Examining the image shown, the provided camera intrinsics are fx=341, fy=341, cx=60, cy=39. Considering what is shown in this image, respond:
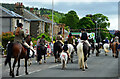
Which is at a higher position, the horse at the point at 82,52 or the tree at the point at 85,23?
the tree at the point at 85,23

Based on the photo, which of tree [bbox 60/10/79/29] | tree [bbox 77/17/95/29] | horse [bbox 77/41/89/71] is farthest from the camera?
tree [bbox 60/10/79/29]

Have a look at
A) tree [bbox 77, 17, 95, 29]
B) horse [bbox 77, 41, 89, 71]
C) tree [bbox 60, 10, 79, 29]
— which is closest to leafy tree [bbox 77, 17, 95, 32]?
tree [bbox 77, 17, 95, 29]

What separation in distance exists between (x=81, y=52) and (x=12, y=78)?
6.05 meters

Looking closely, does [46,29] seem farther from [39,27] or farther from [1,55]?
[1,55]

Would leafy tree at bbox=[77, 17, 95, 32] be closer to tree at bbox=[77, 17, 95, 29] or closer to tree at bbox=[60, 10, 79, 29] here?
tree at bbox=[77, 17, 95, 29]

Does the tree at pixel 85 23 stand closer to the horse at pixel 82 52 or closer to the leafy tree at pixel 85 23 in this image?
the leafy tree at pixel 85 23

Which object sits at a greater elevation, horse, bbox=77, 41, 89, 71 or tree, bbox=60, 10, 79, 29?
tree, bbox=60, 10, 79, 29

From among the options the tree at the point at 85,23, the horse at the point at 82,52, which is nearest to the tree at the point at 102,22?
the tree at the point at 85,23

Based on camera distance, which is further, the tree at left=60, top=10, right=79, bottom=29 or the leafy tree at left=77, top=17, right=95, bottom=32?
the tree at left=60, top=10, right=79, bottom=29

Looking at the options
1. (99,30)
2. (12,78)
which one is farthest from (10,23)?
(99,30)

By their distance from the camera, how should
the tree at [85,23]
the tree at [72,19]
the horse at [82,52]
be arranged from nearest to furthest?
the horse at [82,52] < the tree at [85,23] < the tree at [72,19]

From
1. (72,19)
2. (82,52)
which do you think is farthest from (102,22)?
(82,52)

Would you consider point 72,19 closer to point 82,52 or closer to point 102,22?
point 102,22

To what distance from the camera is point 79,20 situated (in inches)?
5477
